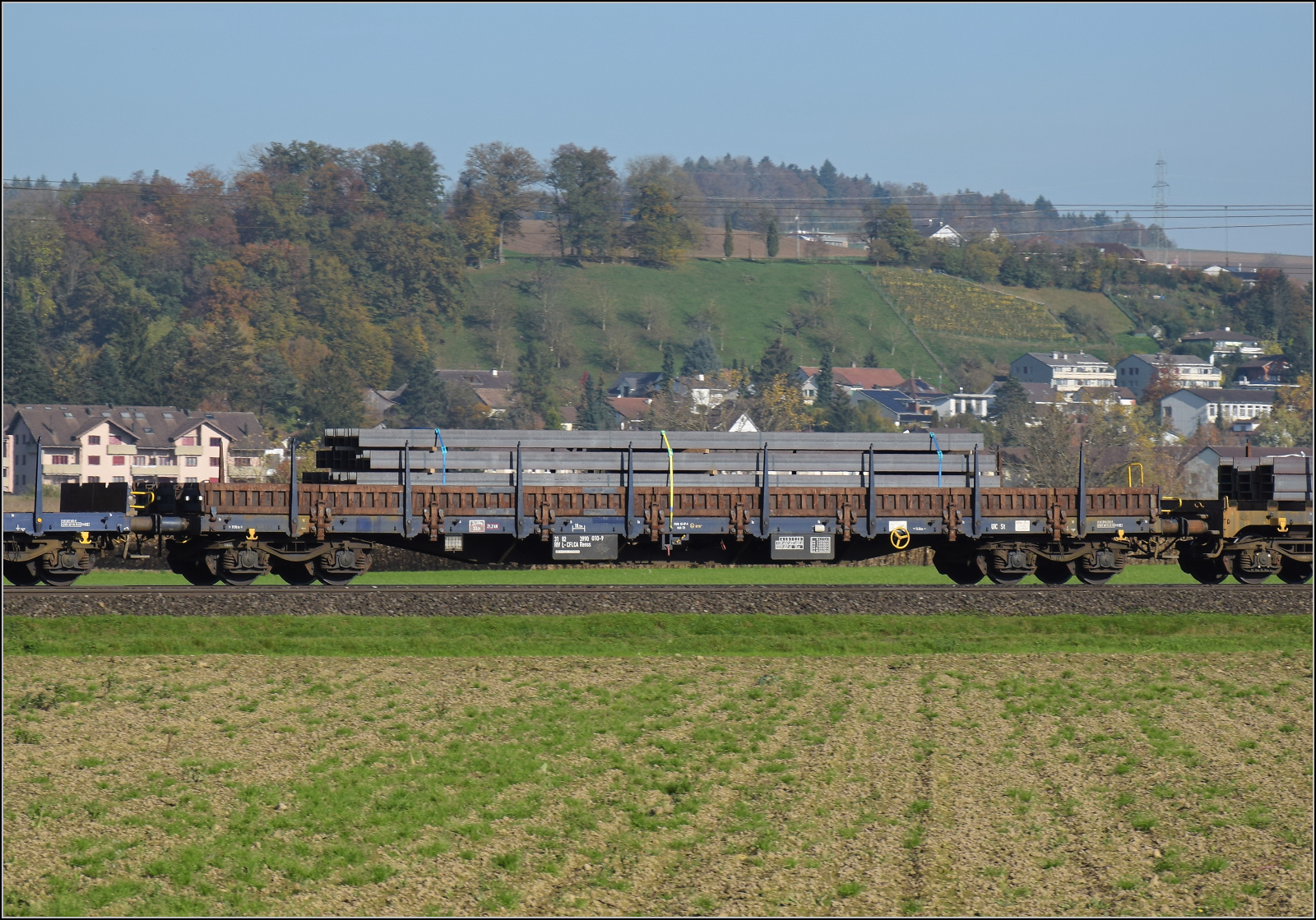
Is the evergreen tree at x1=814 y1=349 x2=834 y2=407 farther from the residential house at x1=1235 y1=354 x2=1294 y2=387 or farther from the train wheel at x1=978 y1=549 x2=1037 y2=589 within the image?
the train wheel at x1=978 y1=549 x2=1037 y2=589

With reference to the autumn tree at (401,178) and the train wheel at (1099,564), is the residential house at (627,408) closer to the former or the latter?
the autumn tree at (401,178)

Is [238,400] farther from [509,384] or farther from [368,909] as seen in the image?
[368,909]

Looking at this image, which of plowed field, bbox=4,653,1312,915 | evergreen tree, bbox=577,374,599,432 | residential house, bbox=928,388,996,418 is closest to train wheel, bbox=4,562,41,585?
plowed field, bbox=4,653,1312,915

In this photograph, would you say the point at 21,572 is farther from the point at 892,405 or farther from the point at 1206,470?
the point at 892,405

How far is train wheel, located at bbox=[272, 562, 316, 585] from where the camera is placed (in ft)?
82.5

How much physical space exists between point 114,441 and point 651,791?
9254 centimetres

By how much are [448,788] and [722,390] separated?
105m

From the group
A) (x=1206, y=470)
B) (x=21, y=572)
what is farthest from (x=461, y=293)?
(x=21, y=572)

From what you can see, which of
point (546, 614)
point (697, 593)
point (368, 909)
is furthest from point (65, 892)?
point (697, 593)

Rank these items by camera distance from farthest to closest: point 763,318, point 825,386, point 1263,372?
1. point 763,318
2. point 1263,372
3. point 825,386

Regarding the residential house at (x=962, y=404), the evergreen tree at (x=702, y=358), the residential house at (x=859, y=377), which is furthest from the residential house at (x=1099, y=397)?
the evergreen tree at (x=702, y=358)

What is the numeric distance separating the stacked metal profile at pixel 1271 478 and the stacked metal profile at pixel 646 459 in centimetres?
567

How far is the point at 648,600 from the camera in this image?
22781 millimetres

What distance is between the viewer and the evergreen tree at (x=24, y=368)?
345 ft
